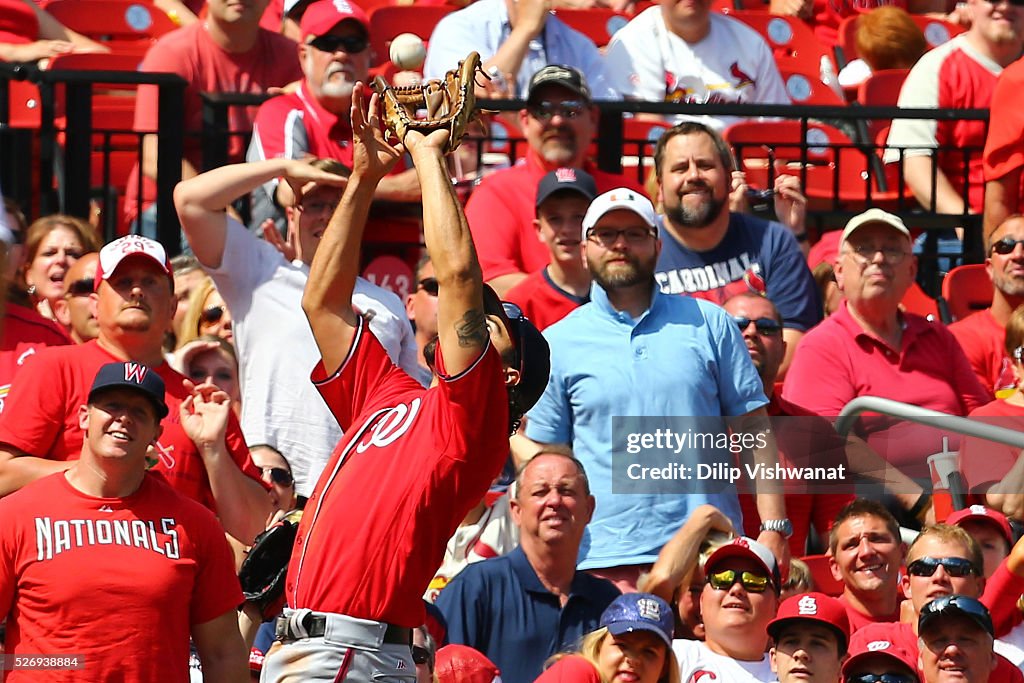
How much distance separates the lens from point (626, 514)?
7414mm

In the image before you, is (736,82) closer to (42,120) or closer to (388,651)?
(42,120)

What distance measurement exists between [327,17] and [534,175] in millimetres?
1321

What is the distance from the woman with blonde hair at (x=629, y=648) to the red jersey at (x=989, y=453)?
→ 1885 millimetres


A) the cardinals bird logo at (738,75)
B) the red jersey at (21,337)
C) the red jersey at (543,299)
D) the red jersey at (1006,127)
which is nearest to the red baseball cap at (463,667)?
the red jersey at (21,337)

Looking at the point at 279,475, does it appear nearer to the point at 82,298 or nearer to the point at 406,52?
the point at 82,298

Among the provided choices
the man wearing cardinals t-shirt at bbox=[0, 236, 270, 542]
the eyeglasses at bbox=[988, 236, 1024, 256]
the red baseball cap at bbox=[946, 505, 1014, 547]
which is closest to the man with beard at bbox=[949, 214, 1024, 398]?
the eyeglasses at bbox=[988, 236, 1024, 256]

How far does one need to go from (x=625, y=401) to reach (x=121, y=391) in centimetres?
215

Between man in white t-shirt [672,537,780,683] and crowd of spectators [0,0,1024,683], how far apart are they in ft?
0.04

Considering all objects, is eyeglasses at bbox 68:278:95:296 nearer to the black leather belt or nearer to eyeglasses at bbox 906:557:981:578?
the black leather belt

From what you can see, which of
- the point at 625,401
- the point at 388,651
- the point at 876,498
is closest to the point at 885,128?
the point at 876,498

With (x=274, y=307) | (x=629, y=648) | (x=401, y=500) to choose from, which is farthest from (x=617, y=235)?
(x=401, y=500)

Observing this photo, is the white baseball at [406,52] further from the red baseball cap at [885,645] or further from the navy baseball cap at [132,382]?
the red baseball cap at [885,645]

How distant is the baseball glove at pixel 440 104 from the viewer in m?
5.20

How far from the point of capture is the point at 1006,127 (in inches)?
396
